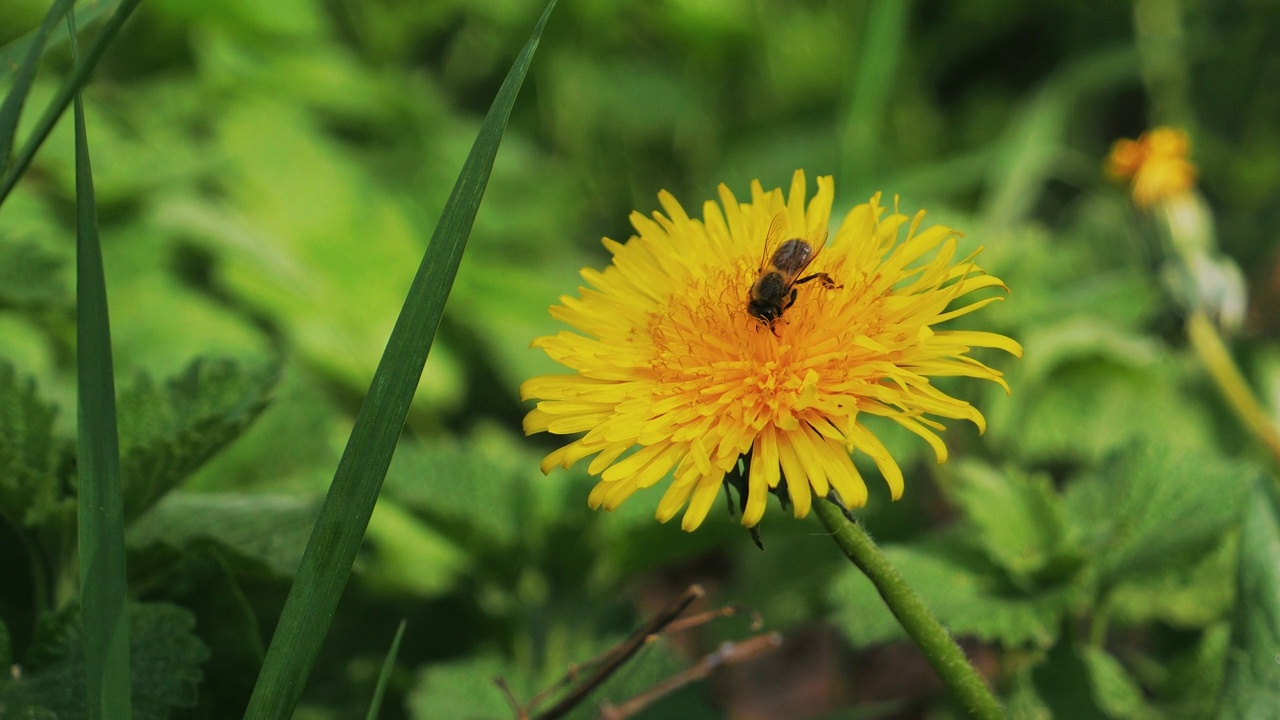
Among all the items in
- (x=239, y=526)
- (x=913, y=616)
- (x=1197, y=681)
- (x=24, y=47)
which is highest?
(x=24, y=47)

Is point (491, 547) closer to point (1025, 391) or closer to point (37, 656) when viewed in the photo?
point (37, 656)

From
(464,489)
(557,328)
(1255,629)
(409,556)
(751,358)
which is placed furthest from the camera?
(557,328)

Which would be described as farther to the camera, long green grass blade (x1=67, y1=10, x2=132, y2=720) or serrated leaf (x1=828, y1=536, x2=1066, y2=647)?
serrated leaf (x1=828, y1=536, x2=1066, y2=647)

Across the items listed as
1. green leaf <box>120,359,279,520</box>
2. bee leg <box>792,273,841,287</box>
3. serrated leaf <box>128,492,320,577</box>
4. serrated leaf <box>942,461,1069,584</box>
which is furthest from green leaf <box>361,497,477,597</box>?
bee leg <box>792,273,841,287</box>

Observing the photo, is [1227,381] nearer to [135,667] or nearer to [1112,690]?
[1112,690]

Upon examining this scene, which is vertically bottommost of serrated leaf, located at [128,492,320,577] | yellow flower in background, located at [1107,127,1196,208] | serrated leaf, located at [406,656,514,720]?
serrated leaf, located at [406,656,514,720]

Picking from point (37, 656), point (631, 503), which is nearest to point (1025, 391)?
point (631, 503)

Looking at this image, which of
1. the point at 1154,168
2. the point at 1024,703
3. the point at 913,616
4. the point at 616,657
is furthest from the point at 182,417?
the point at 1154,168

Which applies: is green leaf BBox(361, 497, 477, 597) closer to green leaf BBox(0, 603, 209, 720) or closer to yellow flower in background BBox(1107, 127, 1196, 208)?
green leaf BBox(0, 603, 209, 720)
